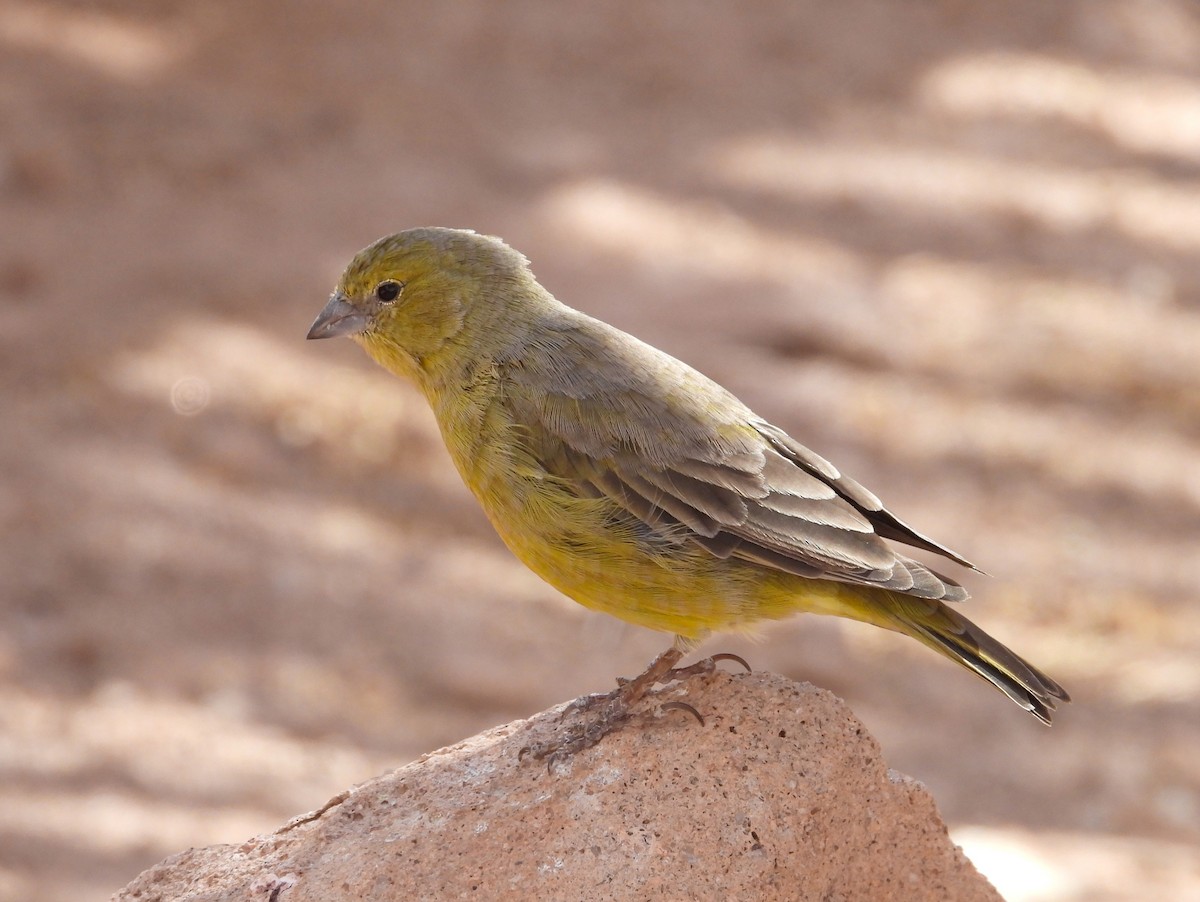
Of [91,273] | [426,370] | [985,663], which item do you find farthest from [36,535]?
[985,663]

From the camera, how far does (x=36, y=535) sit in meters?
7.44

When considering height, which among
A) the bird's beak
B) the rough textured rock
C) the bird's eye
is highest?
the bird's eye

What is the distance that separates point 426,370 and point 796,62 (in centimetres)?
664

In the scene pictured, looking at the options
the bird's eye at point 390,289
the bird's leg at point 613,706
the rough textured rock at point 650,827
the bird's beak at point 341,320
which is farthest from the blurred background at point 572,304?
the bird's eye at point 390,289

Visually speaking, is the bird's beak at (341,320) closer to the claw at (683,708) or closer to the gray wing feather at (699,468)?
the gray wing feather at (699,468)

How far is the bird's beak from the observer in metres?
4.21

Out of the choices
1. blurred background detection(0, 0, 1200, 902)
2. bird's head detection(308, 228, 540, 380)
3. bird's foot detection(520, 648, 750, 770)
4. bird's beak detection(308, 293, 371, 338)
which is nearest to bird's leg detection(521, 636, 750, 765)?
bird's foot detection(520, 648, 750, 770)

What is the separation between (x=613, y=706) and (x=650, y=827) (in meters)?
0.41

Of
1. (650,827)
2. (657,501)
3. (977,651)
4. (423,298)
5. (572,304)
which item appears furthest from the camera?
(572,304)

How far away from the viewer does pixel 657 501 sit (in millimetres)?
3834

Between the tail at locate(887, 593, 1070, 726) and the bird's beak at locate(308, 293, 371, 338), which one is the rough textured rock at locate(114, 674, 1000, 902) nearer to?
the tail at locate(887, 593, 1070, 726)

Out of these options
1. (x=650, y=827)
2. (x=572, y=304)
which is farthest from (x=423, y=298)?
(x=572, y=304)

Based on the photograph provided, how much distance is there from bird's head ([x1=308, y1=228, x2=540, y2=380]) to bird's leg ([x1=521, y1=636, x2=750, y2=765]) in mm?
975

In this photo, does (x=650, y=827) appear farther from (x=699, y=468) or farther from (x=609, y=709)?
(x=699, y=468)
